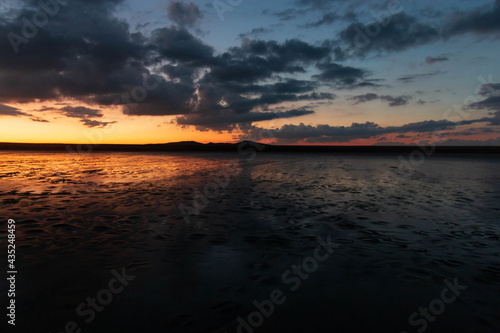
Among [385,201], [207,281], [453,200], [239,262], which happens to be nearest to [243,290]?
[207,281]

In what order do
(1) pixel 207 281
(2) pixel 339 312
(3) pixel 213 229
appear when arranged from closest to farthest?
(2) pixel 339 312, (1) pixel 207 281, (3) pixel 213 229

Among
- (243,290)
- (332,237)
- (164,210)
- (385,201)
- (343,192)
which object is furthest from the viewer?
(343,192)

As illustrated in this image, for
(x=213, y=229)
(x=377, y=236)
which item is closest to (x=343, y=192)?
(x=377, y=236)

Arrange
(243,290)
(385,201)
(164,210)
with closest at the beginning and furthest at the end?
1. (243,290)
2. (164,210)
3. (385,201)

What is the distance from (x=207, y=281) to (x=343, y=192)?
1203cm

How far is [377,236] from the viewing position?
7969 mm

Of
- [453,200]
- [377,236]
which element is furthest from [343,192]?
[377,236]

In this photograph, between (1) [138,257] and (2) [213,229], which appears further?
(2) [213,229]

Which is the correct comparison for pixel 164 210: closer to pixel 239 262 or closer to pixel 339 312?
pixel 239 262

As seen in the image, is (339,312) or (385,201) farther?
(385,201)

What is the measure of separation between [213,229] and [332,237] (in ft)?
11.1

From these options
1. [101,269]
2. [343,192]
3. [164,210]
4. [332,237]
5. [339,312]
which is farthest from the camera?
[343,192]

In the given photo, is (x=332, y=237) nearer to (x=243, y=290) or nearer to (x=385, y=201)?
(x=243, y=290)

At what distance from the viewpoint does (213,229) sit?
28.2 ft
